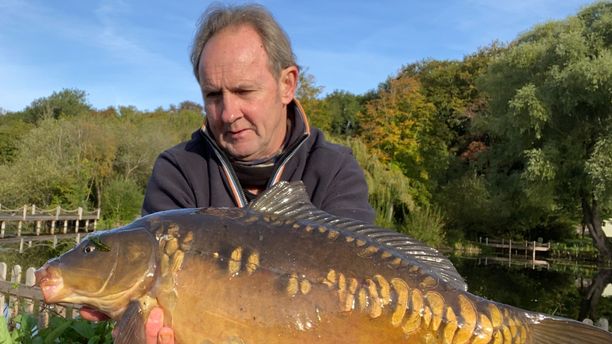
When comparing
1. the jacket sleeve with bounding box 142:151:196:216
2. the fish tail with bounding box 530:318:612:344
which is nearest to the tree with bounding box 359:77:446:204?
the jacket sleeve with bounding box 142:151:196:216

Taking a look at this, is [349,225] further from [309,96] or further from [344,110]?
[344,110]

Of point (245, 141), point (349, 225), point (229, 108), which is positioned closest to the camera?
point (349, 225)

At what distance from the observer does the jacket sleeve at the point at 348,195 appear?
304 cm

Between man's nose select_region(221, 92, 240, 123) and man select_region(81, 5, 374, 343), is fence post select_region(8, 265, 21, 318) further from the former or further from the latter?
man's nose select_region(221, 92, 240, 123)

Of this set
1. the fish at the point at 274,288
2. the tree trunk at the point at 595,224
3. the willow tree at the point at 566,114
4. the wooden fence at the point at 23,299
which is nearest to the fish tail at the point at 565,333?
the fish at the point at 274,288

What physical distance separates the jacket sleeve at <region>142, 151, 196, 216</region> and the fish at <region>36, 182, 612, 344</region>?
Result: 0.87 meters

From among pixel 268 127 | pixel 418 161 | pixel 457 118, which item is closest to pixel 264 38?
pixel 268 127

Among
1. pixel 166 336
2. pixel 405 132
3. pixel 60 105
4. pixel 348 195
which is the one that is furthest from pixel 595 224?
pixel 60 105

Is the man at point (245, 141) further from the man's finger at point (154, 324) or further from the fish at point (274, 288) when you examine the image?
the man's finger at point (154, 324)

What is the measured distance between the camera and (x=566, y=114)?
22.4m

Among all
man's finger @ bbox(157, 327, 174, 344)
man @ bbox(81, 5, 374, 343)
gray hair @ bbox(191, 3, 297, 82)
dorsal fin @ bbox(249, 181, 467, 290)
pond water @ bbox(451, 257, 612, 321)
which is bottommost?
pond water @ bbox(451, 257, 612, 321)

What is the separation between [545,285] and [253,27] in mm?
17979

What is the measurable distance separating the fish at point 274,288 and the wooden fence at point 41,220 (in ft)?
76.5

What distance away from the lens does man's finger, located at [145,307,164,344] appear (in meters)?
1.99
